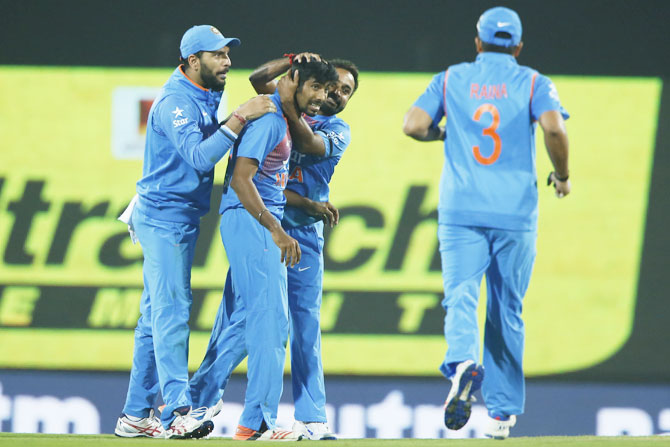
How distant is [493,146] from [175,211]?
1.43 metres

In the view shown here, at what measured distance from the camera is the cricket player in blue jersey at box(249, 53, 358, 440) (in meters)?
4.41

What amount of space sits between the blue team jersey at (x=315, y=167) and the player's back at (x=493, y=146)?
0.68 metres

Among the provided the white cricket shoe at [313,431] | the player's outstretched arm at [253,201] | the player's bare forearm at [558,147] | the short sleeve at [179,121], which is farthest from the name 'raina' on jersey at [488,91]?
the white cricket shoe at [313,431]

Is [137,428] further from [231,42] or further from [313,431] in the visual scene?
[231,42]

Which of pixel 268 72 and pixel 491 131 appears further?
pixel 268 72

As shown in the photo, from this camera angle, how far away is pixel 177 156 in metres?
4.36

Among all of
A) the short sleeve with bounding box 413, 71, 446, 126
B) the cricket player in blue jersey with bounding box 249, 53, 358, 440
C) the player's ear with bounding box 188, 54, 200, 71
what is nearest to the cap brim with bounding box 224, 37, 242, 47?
the player's ear with bounding box 188, 54, 200, 71

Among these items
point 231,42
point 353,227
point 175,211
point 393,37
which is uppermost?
point 393,37

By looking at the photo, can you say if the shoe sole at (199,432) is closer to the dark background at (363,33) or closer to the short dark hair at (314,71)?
the short dark hair at (314,71)

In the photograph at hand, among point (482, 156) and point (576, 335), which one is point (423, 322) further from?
point (482, 156)

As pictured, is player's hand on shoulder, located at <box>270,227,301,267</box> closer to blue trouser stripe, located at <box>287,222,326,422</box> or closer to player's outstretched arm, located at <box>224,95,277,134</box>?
blue trouser stripe, located at <box>287,222,326,422</box>

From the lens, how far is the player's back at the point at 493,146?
13.2 ft

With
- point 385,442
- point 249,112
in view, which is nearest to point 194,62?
point 249,112

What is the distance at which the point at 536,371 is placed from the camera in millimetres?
6914
